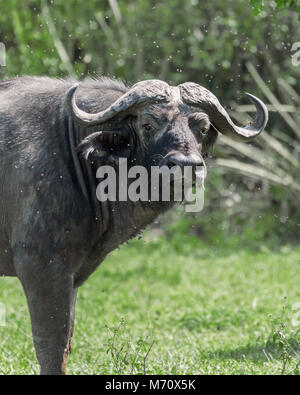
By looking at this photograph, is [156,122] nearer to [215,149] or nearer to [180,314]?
[180,314]

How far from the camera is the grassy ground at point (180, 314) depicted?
4910 millimetres

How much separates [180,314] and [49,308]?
2887 millimetres

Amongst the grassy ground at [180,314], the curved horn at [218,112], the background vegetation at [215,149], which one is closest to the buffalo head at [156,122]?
the curved horn at [218,112]

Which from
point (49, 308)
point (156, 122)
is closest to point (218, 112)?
point (156, 122)

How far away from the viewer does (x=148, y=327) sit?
6.57 meters

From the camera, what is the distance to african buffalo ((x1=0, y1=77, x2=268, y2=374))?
434 cm

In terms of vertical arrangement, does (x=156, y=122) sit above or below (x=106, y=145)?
above

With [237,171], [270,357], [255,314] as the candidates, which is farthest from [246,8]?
[270,357]

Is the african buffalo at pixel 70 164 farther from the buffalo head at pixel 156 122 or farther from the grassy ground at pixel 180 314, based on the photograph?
the grassy ground at pixel 180 314

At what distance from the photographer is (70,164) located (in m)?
4.51

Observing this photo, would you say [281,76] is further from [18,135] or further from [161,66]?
[18,135]

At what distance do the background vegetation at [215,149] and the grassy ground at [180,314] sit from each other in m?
0.03

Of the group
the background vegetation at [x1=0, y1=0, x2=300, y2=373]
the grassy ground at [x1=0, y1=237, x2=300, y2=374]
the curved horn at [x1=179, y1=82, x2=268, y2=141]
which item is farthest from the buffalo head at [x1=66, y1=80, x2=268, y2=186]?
the background vegetation at [x1=0, y1=0, x2=300, y2=373]

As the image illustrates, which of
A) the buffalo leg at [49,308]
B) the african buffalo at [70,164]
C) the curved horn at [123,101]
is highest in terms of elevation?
the curved horn at [123,101]
